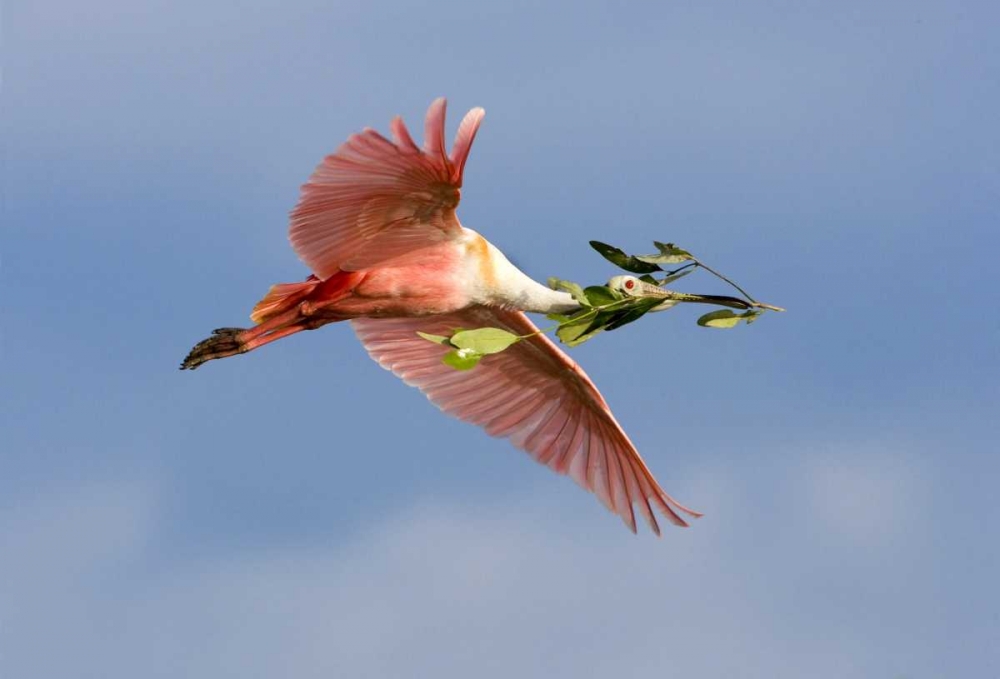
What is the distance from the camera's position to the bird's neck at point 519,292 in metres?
10.6

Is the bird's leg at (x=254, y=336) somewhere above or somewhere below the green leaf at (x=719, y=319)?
above

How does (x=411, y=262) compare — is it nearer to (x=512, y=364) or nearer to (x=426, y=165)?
(x=426, y=165)

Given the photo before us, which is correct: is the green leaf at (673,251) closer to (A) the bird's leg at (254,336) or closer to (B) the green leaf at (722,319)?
(B) the green leaf at (722,319)

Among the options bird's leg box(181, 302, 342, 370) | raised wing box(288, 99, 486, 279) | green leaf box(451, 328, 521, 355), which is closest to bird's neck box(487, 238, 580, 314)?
raised wing box(288, 99, 486, 279)

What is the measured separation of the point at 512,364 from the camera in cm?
1220

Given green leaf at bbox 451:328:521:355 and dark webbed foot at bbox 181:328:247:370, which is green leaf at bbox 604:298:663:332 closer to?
green leaf at bbox 451:328:521:355

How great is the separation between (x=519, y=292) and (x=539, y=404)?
1737 millimetres

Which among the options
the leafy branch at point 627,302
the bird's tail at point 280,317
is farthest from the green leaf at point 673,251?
the bird's tail at point 280,317

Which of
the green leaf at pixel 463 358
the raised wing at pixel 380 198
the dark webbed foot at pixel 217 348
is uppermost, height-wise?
the raised wing at pixel 380 198

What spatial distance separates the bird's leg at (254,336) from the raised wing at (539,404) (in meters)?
1.29

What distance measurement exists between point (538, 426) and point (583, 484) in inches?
21.4

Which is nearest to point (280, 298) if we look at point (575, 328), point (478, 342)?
point (575, 328)

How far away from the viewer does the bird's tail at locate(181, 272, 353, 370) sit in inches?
412

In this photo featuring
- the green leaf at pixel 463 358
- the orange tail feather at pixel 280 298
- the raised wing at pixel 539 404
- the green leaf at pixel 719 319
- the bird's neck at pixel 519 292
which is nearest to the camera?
the green leaf at pixel 463 358
